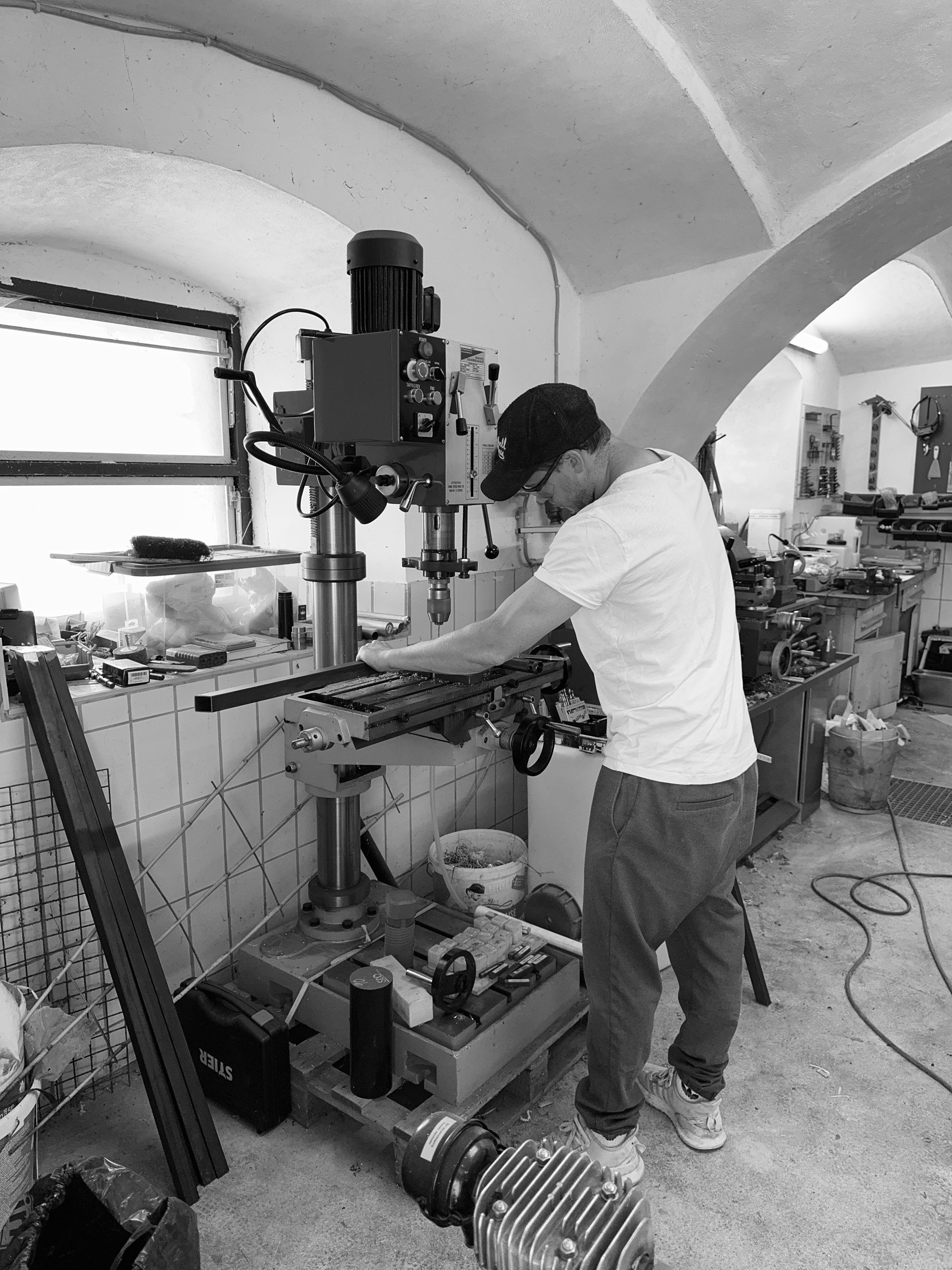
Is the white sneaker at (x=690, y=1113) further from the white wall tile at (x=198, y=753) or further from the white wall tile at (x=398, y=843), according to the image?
the white wall tile at (x=198, y=753)

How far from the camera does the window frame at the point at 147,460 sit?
2.16 meters

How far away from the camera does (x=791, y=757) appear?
3.37 m

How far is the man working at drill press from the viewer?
1.52 m

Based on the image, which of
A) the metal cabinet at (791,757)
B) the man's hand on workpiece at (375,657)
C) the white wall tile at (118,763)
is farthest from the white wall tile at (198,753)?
the metal cabinet at (791,757)

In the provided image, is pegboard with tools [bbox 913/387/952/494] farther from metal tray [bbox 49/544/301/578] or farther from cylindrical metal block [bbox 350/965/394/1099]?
cylindrical metal block [bbox 350/965/394/1099]

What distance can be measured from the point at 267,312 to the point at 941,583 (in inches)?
177

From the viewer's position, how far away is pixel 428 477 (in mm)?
1663

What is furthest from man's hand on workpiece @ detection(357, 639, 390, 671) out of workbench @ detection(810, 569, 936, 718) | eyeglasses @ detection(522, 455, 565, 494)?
workbench @ detection(810, 569, 936, 718)

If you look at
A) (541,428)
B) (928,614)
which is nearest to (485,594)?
(541,428)

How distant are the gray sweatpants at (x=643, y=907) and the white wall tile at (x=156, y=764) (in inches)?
39.1

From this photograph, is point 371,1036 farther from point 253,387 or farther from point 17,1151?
point 253,387

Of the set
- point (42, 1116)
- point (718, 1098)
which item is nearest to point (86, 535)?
point (42, 1116)

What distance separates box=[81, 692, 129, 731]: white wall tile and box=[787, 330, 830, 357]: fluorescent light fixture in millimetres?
4274

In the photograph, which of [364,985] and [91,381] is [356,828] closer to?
[364,985]
